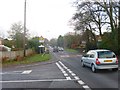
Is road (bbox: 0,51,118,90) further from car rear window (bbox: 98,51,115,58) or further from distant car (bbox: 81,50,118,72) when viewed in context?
car rear window (bbox: 98,51,115,58)

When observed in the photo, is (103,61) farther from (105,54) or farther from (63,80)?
(63,80)

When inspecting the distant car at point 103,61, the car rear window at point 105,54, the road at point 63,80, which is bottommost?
the road at point 63,80

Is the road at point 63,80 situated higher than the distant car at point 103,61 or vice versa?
the distant car at point 103,61

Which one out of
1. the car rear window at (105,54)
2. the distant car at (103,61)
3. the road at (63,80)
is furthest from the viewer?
the car rear window at (105,54)

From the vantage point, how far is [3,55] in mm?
28656

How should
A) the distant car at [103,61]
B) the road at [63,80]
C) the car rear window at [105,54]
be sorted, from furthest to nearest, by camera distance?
1. the car rear window at [105,54]
2. the distant car at [103,61]
3. the road at [63,80]

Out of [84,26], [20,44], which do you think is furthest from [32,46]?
[84,26]

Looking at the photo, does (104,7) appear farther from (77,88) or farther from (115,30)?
(77,88)

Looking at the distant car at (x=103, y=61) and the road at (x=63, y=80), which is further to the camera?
the distant car at (x=103, y=61)

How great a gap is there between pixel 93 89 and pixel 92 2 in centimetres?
3706

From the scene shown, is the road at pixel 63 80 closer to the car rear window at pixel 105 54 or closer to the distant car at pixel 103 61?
the distant car at pixel 103 61

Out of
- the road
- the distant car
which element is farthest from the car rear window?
the road

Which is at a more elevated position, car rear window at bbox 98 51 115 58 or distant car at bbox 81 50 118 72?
car rear window at bbox 98 51 115 58

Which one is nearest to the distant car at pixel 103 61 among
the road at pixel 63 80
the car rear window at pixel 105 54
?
the car rear window at pixel 105 54
